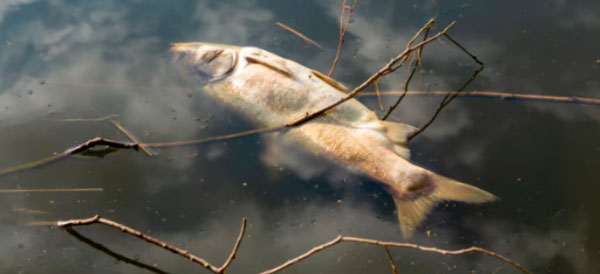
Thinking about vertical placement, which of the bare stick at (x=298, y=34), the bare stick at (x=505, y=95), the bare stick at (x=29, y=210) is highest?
the bare stick at (x=505, y=95)

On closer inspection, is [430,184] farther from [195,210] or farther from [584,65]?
[584,65]

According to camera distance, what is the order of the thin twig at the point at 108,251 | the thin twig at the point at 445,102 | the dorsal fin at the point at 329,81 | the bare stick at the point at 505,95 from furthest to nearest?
the bare stick at the point at 505,95, the dorsal fin at the point at 329,81, the thin twig at the point at 445,102, the thin twig at the point at 108,251

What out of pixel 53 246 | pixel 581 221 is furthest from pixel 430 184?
pixel 53 246

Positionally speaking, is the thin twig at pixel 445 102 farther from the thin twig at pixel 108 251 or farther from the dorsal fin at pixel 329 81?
the thin twig at pixel 108 251

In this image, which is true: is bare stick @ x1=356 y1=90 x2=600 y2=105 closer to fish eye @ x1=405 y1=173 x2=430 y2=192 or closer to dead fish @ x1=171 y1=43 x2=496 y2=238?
dead fish @ x1=171 y1=43 x2=496 y2=238

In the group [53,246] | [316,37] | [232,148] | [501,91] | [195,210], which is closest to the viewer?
[53,246]

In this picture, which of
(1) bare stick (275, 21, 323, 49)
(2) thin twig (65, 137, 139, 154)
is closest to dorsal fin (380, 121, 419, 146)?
(1) bare stick (275, 21, 323, 49)

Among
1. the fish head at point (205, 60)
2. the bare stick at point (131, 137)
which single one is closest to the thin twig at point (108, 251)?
the bare stick at point (131, 137)

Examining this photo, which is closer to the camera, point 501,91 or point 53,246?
point 53,246
